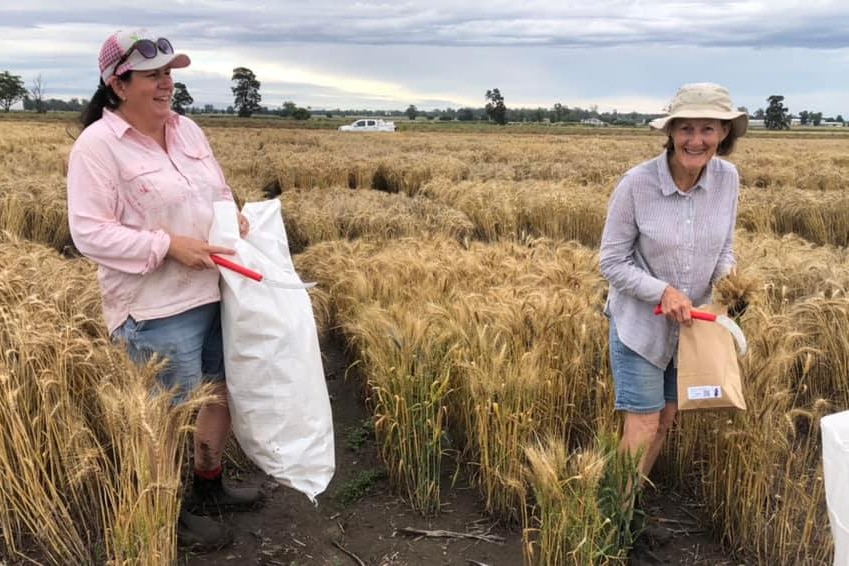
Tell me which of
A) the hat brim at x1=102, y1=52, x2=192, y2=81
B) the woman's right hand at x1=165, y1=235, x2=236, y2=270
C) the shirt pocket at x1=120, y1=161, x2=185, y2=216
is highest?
the hat brim at x1=102, y1=52, x2=192, y2=81

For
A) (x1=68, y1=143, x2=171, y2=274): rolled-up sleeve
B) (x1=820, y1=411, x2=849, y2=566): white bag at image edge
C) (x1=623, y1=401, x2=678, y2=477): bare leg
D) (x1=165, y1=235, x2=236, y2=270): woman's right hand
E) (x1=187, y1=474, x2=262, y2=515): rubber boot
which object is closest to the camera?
(x1=820, y1=411, x2=849, y2=566): white bag at image edge

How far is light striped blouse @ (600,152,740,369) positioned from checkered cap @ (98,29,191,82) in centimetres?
184

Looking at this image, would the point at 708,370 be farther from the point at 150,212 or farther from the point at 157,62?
the point at 157,62

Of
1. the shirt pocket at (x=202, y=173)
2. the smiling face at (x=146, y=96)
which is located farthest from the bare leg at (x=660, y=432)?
the smiling face at (x=146, y=96)

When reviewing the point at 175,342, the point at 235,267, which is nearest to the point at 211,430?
the point at 175,342

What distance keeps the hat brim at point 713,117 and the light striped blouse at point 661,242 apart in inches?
5.0

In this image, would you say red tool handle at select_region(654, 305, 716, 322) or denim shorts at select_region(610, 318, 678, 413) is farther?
denim shorts at select_region(610, 318, 678, 413)

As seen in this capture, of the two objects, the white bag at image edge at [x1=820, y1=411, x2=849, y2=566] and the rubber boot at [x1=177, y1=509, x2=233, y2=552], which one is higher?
the white bag at image edge at [x1=820, y1=411, x2=849, y2=566]

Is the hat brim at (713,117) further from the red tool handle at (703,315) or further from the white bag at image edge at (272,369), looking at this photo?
the white bag at image edge at (272,369)

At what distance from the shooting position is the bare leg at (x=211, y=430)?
119 inches

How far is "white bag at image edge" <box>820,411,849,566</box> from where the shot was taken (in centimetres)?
191

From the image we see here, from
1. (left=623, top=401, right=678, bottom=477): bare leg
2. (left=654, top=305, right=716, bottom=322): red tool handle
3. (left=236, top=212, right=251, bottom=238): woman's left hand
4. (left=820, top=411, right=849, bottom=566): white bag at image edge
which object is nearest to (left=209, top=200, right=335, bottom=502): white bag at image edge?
(left=236, top=212, right=251, bottom=238): woman's left hand

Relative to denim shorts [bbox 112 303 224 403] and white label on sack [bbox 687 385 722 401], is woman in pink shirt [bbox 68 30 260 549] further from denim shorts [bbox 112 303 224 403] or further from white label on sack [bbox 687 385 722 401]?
white label on sack [bbox 687 385 722 401]

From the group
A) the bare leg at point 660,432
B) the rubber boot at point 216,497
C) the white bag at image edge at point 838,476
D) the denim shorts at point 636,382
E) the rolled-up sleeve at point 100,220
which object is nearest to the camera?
the white bag at image edge at point 838,476
